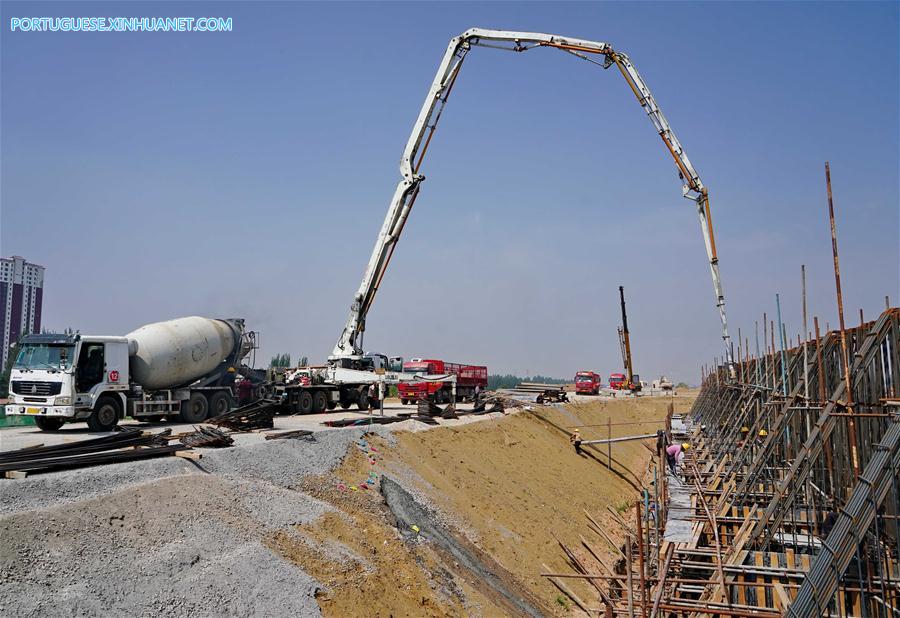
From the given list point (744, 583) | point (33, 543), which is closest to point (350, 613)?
point (33, 543)

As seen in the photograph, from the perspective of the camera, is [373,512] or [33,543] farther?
[373,512]

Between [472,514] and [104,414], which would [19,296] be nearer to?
[104,414]

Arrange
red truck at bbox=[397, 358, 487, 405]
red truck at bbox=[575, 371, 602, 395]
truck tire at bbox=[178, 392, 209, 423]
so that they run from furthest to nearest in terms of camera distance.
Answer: red truck at bbox=[575, 371, 602, 395], red truck at bbox=[397, 358, 487, 405], truck tire at bbox=[178, 392, 209, 423]

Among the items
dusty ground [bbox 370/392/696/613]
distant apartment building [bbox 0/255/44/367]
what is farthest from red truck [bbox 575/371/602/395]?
distant apartment building [bbox 0/255/44/367]

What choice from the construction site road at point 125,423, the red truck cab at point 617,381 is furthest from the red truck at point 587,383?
the construction site road at point 125,423

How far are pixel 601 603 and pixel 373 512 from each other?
5.70m

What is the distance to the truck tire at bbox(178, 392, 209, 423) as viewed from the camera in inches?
858

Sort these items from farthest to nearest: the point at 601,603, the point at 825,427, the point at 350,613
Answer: the point at 601,603, the point at 825,427, the point at 350,613

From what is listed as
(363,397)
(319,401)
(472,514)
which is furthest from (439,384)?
(472,514)

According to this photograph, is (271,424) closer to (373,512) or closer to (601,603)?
(373,512)

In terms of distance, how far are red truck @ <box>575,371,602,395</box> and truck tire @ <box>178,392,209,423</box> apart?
143ft

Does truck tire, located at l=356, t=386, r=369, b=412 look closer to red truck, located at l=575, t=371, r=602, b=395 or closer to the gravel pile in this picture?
the gravel pile

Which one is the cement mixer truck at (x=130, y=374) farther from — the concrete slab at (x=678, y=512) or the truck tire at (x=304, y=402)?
the concrete slab at (x=678, y=512)

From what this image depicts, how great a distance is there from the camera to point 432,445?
67.4 feet
